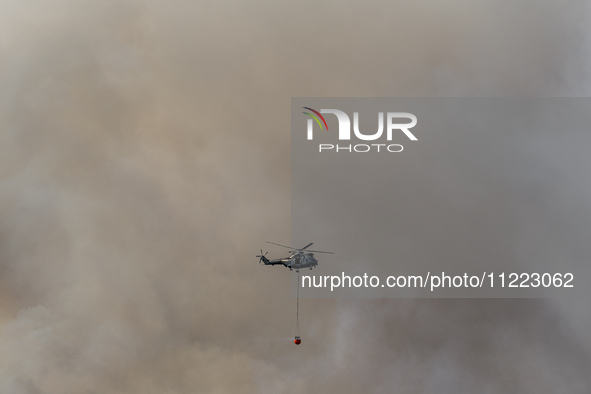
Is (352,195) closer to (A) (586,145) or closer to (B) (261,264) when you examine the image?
(B) (261,264)

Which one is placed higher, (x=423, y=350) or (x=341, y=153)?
(x=341, y=153)

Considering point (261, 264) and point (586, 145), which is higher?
point (586, 145)

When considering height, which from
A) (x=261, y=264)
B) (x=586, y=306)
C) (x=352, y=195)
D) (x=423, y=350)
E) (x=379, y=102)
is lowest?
(x=423, y=350)

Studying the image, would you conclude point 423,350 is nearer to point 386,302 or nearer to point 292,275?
point 386,302

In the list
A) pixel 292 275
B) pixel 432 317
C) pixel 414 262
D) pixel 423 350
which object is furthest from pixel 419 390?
pixel 292 275

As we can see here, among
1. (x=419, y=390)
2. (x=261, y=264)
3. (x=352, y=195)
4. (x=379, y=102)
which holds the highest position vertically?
(x=379, y=102)

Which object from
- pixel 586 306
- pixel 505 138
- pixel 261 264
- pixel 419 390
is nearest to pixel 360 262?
pixel 261 264

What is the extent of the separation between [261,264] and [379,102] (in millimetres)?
12706

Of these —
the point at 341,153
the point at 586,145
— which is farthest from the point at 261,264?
the point at 586,145

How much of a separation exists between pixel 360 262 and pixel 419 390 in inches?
363

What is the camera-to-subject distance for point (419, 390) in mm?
34656

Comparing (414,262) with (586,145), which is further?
(586,145)

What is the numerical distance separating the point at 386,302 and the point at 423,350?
3.91 meters

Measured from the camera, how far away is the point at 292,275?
34.3m
